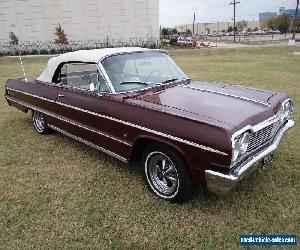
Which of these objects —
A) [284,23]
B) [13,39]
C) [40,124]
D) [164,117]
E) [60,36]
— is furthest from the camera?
[284,23]

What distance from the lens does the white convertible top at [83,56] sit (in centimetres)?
453

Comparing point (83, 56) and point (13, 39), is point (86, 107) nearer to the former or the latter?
point (83, 56)

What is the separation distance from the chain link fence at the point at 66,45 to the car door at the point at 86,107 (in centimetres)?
3751

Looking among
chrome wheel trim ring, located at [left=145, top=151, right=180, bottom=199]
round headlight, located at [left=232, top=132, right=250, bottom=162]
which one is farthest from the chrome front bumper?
chrome wheel trim ring, located at [left=145, top=151, right=180, bottom=199]

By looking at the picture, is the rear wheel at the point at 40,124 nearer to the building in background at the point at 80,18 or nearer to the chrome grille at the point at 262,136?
the chrome grille at the point at 262,136

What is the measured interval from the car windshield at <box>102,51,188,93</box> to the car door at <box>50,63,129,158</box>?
0.19 m

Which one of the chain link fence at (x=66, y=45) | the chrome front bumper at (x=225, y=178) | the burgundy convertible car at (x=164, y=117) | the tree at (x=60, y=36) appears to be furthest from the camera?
the tree at (x=60, y=36)

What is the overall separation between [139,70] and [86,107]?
0.94 meters

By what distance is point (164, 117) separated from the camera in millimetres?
3459

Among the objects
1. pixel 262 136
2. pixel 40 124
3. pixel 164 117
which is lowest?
pixel 40 124

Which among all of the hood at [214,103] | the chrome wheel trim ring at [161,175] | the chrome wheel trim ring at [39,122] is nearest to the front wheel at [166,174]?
the chrome wheel trim ring at [161,175]

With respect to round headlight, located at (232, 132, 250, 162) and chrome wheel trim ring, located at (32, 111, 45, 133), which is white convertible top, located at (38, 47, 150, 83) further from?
round headlight, located at (232, 132, 250, 162)

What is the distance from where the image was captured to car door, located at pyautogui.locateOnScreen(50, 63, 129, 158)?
418cm

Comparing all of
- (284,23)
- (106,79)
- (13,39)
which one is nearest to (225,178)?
(106,79)
